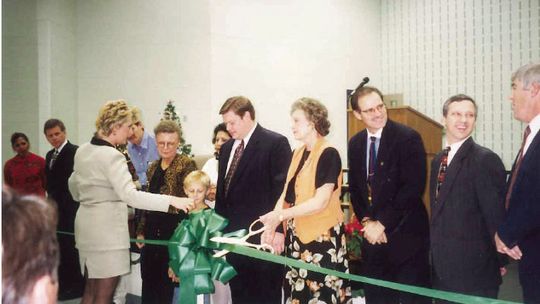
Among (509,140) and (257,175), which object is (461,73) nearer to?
(509,140)

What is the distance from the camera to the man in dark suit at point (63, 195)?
2.60 metres

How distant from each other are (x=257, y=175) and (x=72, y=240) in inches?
49.4

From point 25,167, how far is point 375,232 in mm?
1814

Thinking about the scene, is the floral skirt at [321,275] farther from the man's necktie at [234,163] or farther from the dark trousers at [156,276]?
the dark trousers at [156,276]

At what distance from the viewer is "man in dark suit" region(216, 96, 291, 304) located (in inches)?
85.2

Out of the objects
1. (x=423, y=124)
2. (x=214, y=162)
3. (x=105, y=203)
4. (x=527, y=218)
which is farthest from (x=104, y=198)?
(x=423, y=124)

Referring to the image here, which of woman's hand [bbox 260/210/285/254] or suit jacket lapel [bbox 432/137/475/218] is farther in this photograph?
woman's hand [bbox 260/210/285/254]

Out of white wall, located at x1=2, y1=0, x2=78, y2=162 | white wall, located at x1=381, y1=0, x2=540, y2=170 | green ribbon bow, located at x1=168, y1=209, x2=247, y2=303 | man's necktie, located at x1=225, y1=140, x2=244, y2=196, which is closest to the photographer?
green ribbon bow, located at x1=168, y1=209, x2=247, y2=303

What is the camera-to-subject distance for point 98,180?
197 cm

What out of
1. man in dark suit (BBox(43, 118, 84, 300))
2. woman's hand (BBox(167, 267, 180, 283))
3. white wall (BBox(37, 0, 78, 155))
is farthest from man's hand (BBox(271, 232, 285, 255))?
white wall (BBox(37, 0, 78, 155))

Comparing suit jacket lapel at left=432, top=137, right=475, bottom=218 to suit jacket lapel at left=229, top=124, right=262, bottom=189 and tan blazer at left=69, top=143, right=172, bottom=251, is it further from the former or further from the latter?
tan blazer at left=69, top=143, right=172, bottom=251

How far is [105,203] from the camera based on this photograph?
1.98 meters

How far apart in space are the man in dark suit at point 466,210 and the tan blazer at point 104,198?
3.53ft

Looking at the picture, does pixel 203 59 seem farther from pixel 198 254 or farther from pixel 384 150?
pixel 198 254
